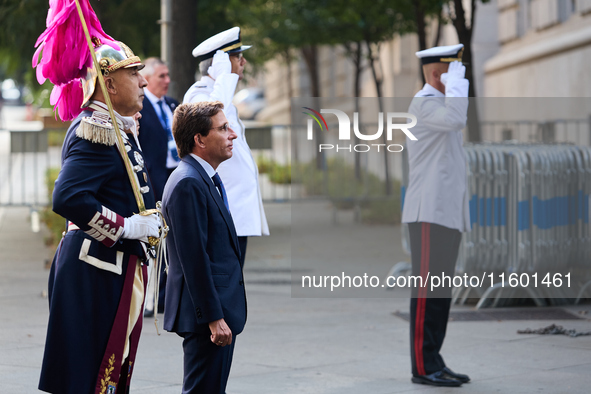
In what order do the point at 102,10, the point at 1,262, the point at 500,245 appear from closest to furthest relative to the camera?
the point at 500,245, the point at 1,262, the point at 102,10

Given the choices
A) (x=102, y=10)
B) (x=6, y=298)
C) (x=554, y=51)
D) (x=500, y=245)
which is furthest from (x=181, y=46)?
(x=554, y=51)

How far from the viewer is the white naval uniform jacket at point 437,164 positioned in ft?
18.1

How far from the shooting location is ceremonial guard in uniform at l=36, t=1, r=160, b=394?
3.59 meters

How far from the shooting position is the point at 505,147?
8.25 m

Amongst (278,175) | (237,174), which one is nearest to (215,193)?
(237,174)

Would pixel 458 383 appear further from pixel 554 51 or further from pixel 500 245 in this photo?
pixel 554 51

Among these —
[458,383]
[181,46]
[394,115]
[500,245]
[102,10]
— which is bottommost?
[458,383]

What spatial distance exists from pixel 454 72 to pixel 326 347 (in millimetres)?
2284

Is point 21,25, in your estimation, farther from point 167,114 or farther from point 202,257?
point 202,257

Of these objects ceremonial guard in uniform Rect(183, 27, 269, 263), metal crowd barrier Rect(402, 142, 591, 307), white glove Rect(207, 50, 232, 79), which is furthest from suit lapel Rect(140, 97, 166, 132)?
metal crowd barrier Rect(402, 142, 591, 307)

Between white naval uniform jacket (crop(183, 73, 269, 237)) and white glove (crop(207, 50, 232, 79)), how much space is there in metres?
0.05

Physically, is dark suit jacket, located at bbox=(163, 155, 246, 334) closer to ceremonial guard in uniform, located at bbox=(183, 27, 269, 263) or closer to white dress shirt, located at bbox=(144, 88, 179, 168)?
ceremonial guard in uniform, located at bbox=(183, 27, 269, 263)

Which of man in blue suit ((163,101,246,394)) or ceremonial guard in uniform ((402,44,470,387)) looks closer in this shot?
man in blue suit ((163,101,246,394))

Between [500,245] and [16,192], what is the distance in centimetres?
845
